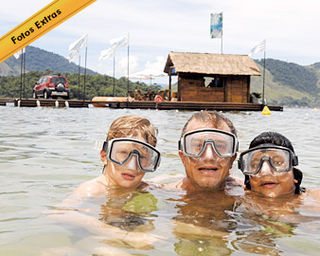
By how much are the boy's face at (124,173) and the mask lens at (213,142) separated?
1.24ft

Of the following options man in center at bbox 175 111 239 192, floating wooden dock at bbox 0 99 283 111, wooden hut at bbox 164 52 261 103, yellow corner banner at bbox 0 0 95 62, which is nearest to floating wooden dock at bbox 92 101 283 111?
floating wooden dock at bbox 0 99 283 111

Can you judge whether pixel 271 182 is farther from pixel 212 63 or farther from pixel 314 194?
pixel 212 63

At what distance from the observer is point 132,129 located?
11.6 ft

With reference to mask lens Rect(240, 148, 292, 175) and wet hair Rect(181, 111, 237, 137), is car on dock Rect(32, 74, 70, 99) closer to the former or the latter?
wet hair Rect(181, 111, 237, 137)

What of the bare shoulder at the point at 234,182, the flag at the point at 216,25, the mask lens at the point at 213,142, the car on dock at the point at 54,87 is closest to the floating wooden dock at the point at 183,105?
the car on dock at the point at 54,87

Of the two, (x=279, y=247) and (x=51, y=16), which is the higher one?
(x=51, y=16)

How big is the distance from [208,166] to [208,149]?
0.48 feet

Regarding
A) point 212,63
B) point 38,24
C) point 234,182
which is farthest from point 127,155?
point 212,63

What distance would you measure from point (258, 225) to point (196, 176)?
68cm

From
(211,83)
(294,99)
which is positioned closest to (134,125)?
(211,83)

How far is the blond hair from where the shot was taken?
11.6 ft

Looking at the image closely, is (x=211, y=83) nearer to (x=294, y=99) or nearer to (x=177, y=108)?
(x=177, y=108)

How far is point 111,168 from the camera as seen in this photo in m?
3.57

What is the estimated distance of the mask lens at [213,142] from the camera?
11.1ft
